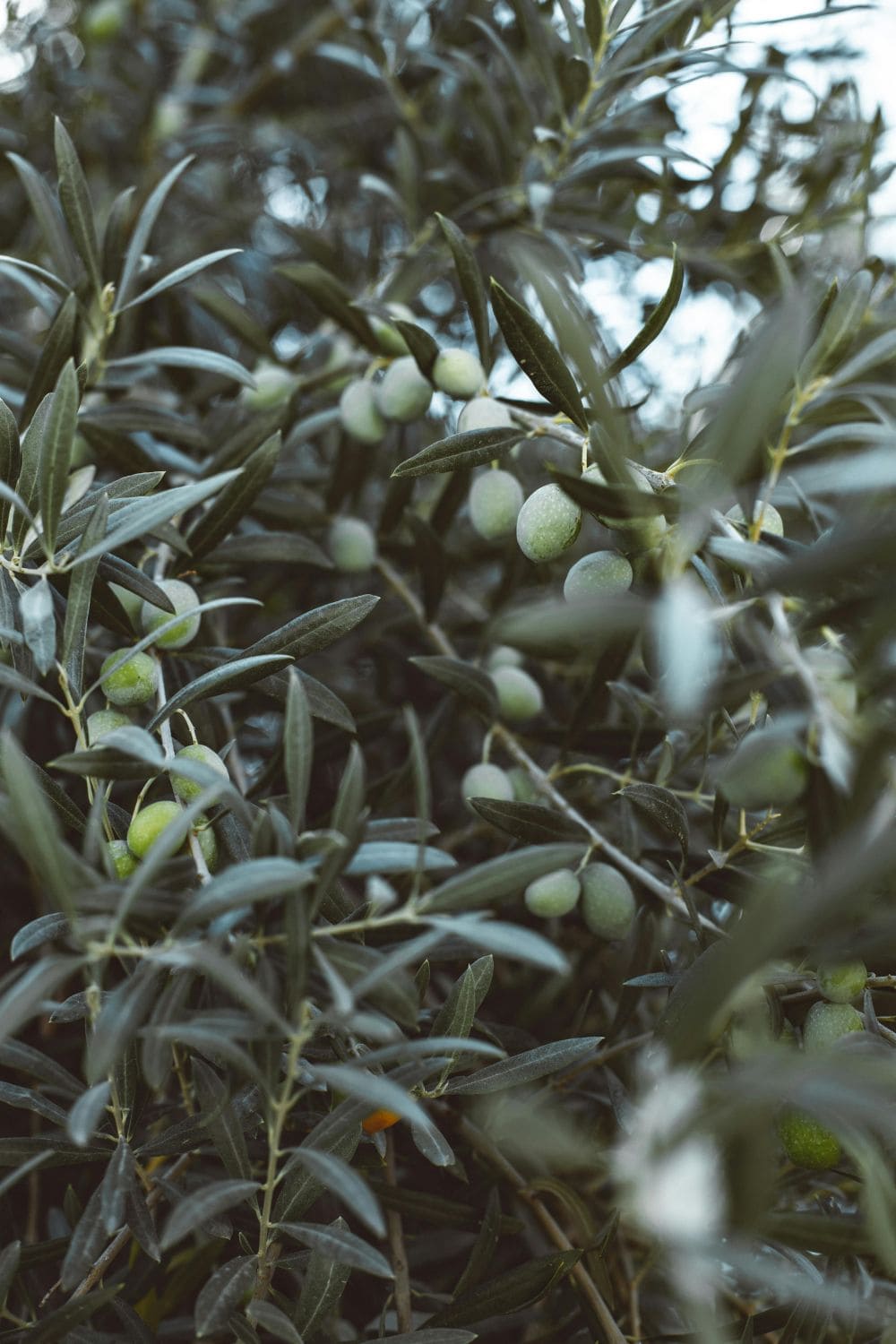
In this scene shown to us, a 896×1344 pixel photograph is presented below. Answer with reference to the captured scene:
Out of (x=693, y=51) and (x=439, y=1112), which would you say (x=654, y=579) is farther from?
(x=693, y=51)

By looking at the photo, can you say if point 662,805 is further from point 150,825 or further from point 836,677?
point 150,825

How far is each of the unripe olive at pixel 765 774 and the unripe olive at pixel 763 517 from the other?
0.63 feet

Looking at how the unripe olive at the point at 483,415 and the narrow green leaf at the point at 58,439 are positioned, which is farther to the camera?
the unripe olive at the point at 483,415

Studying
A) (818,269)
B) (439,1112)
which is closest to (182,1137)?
(439,1112)

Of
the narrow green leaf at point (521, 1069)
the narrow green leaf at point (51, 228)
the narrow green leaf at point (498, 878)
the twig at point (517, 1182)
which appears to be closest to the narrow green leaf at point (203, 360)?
the narrow green leaf at point (51, 228)

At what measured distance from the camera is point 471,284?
92 centimetres

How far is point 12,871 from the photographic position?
120cm

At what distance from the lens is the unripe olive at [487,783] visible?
1.01m

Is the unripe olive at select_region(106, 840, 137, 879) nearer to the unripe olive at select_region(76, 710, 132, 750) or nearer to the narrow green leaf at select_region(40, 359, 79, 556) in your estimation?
the unripe olive at select_region(76, 710, 132, 750)

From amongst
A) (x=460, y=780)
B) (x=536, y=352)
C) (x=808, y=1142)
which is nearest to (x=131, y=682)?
(x=536, y=352)

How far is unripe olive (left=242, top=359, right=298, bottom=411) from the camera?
1187 millimetres

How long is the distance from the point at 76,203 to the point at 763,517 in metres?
0.71

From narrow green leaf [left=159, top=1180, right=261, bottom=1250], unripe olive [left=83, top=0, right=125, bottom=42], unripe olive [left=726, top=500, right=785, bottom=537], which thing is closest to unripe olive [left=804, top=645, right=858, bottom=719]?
unripe olive [left=726, top=500, right=785, bottom=537]

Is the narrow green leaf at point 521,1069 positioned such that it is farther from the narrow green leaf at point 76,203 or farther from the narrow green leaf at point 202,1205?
the narrow green leaf at point 76,203
